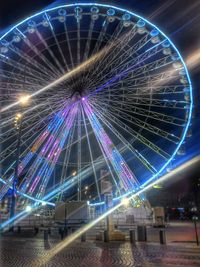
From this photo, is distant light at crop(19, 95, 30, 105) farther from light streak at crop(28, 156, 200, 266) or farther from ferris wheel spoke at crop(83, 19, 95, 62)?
light streak at crop(28, 156, 200, 266)

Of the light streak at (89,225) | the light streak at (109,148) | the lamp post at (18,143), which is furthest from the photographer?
the light streak at (109,148)

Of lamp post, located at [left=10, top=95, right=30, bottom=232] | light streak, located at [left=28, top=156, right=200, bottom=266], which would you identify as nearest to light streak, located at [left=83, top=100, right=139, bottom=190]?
light streak, located at [left=28, top=156, right=200, bottom=266]

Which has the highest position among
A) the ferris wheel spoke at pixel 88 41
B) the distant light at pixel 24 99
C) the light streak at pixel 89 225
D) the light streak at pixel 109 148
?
the ferris wheel spoke at pixel 88 41

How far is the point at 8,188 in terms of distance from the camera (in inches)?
859

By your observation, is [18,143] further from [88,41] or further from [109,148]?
[88,41]

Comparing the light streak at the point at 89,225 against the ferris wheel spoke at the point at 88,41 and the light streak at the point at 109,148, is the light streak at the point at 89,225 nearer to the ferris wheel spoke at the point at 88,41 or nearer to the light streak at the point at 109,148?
the light streak at the point at 109,148

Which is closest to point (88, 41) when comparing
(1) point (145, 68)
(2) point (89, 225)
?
(1) point (145, 68)

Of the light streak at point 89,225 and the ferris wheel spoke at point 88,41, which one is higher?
the ferris wheel spoke at point 88,41

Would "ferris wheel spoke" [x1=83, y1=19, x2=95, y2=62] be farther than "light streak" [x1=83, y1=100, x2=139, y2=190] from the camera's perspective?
No

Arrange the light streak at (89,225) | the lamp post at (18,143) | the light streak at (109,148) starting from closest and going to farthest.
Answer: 1. the light streak at (89,225)
2. the lamp post at (18,143)
3. the light streak at (109,148)

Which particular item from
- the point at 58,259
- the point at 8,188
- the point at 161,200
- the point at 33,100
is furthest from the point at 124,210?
the point at 161,200

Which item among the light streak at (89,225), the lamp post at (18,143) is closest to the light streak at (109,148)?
the light streak at (89,225)

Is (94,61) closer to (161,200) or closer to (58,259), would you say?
(58,259)

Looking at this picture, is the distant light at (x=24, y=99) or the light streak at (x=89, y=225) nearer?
the light streak at (x=89, y=225)
